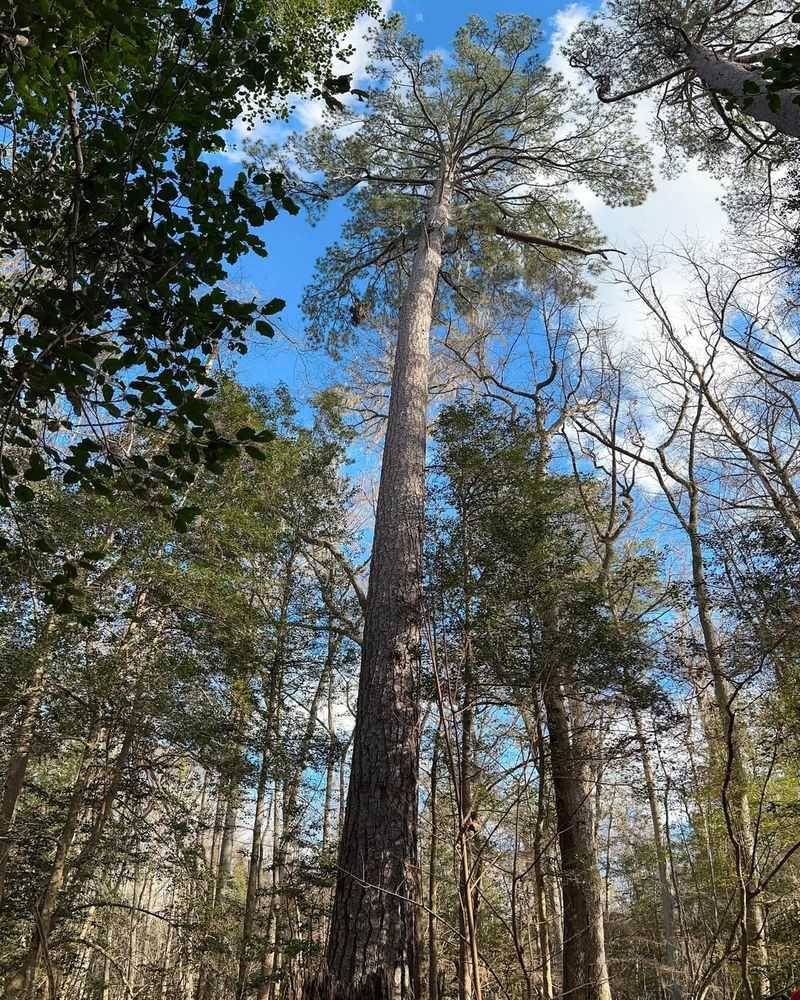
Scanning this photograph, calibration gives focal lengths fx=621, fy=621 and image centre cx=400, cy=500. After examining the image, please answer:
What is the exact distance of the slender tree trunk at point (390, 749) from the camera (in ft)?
9.66

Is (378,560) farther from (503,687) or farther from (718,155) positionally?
(718,155)

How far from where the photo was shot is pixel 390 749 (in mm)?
3635

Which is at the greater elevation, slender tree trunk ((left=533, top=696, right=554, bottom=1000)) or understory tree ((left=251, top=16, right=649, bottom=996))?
understory tree ((left=251, top=16, right=649, bottom=996))

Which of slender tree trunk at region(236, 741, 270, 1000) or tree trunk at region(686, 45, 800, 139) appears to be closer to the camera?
tree trunk at region(686, 45, 800, 139)

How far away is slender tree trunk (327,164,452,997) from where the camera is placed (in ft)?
9.66

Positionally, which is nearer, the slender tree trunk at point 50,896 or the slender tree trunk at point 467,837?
the slender tree trunk at point 467,837

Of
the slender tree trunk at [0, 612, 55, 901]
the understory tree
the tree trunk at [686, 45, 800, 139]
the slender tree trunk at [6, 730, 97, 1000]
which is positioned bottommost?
the slender tree trunk at [6, 730, 97, 1000]

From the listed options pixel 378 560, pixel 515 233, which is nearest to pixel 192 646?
pixel 378 560

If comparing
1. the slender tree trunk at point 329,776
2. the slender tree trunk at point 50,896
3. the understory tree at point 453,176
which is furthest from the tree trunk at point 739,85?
the slender tree trunk at point 329,776

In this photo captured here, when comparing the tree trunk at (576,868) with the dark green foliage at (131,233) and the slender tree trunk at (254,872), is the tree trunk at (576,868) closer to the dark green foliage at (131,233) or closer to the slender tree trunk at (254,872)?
the slender tree trunk at (254,872)

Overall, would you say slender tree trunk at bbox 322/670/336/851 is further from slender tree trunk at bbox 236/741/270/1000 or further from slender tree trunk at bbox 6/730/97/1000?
slender tree trunk at bbox 6/730/97/1000

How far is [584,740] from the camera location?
20.6ft

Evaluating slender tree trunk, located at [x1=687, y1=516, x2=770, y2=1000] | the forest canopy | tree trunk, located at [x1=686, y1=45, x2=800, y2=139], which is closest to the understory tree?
the forest canopy

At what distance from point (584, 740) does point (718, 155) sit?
23.1ft
